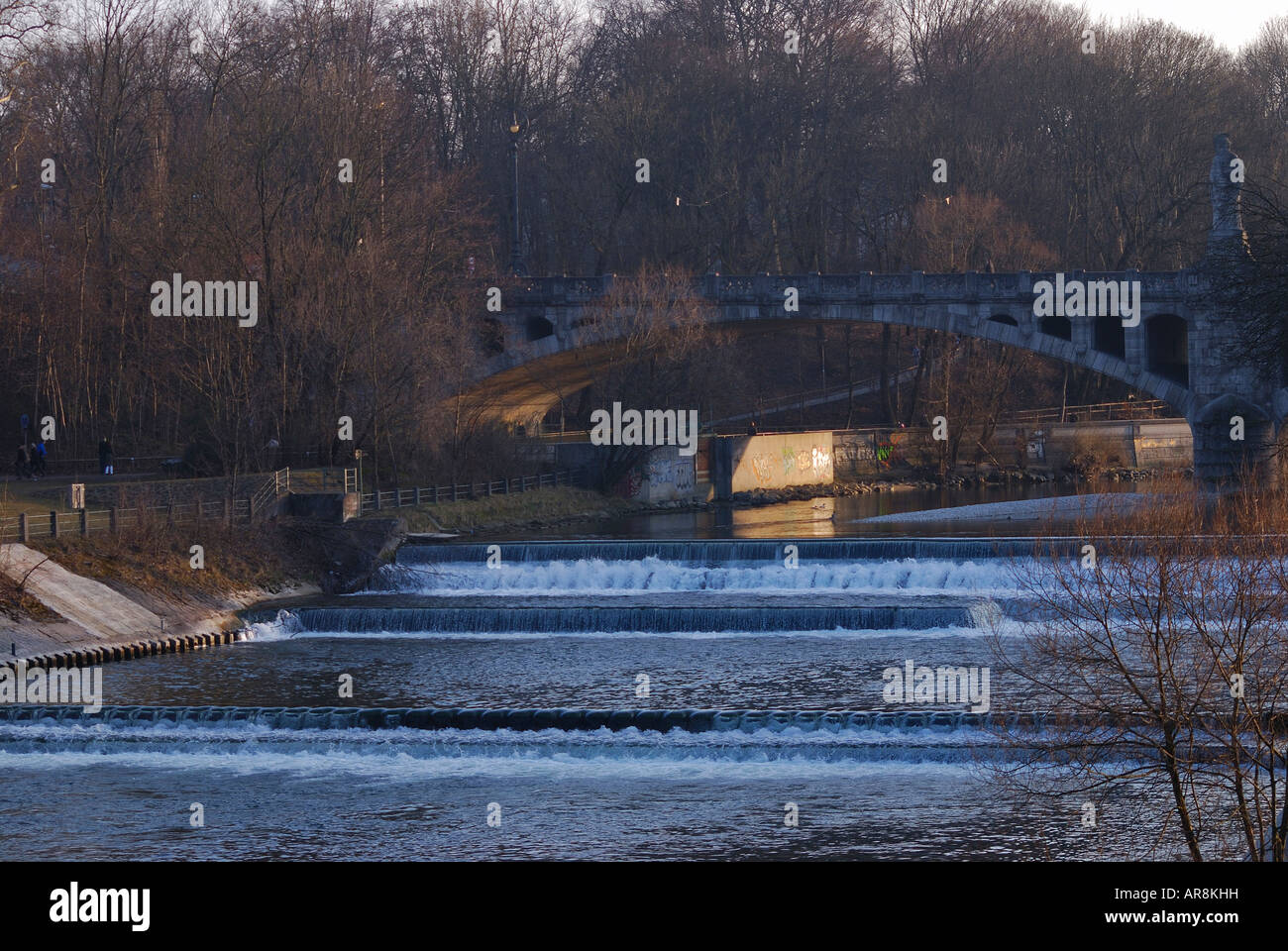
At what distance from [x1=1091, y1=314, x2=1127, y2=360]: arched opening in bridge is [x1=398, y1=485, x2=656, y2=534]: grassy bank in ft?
51.1

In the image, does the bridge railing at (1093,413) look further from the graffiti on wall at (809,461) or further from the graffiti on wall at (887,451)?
the graffiti on wall at (809,461)

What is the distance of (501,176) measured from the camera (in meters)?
76.2

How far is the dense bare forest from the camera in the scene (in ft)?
149

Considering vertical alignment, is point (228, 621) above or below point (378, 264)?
below

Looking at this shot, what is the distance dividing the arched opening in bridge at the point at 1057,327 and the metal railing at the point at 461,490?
16169 millimetres

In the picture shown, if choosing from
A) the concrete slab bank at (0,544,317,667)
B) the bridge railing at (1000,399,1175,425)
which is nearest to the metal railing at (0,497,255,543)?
the concrete slab bank at (0,544,317,667)

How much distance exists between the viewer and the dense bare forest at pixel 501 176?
45469mm

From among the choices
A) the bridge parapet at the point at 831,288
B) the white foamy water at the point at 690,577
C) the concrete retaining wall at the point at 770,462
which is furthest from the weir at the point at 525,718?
the bridge parapet at the point at 831,288

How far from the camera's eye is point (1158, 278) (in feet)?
179
